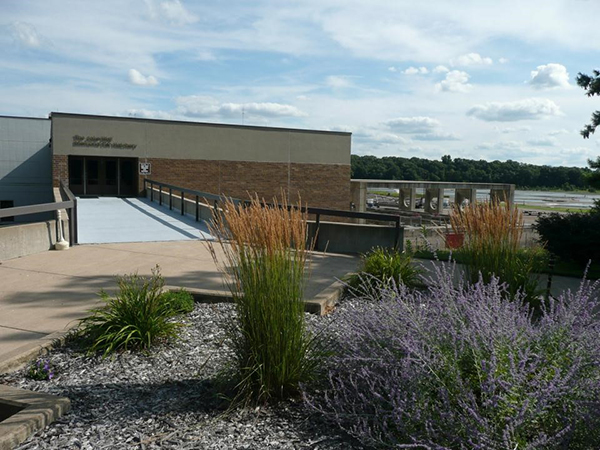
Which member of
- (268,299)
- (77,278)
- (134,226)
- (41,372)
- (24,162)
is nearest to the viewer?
(268,299)

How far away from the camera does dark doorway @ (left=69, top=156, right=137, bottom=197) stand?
34.6 metres

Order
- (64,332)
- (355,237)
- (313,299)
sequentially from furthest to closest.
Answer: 1. (355,237)
2. (313,299)
3. (64,332)

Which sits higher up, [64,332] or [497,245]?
[497,245]

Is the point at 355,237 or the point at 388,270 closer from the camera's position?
the point at 388,270

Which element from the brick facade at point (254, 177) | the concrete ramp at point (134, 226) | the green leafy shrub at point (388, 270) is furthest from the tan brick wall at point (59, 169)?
the green leafy shrub at point (388, 270)

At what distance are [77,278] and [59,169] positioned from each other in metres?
26.5

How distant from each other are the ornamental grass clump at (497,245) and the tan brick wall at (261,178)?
1125 inches

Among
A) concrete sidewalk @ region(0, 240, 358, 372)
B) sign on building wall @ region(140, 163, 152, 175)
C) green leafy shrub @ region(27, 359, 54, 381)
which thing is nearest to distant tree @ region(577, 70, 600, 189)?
concrete sidewalk @ region(0, 240, 358, 372)

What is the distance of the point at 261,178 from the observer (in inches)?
1587

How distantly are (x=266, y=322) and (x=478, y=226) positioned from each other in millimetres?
3618

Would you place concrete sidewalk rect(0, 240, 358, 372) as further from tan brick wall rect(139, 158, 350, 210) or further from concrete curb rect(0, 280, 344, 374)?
tan brick wall rect(139, 158, 350, 210)

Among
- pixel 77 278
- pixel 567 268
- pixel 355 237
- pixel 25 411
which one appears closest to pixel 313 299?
pixel 25 411

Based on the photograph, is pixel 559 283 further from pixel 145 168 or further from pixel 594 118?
pixel 145 168

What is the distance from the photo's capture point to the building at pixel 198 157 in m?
34.0
